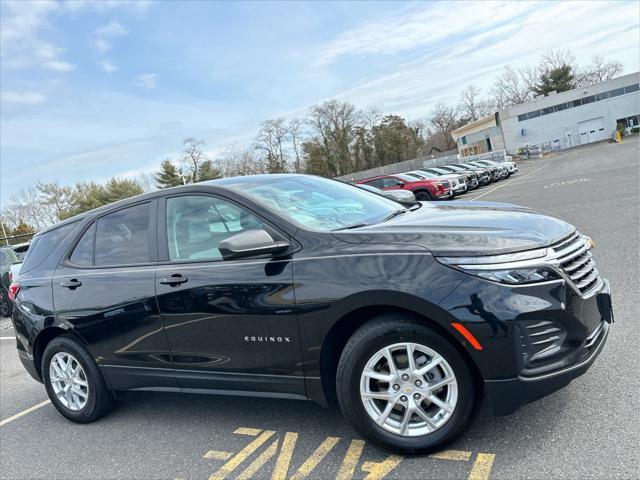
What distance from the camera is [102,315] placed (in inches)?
160

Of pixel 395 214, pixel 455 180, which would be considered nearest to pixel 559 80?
pixel 455 180

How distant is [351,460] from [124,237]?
2.41 m

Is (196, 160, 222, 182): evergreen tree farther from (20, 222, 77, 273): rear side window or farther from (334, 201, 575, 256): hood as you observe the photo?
Answer: (334, 201, 575, 256): hood

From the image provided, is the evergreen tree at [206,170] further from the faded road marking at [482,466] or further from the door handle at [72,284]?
the faded road marking at [482,466]

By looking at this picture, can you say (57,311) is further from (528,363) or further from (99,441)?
(528,363)

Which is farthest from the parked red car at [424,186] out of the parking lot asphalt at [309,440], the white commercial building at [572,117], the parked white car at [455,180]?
the white commercial building at [572,117]

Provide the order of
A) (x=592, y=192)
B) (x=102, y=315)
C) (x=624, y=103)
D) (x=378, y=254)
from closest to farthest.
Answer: (x=378, y=254)
(x=102, y=315)
(x=592, y=192)
(x=624, y=103)

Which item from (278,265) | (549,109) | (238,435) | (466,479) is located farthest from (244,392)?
(549,109)

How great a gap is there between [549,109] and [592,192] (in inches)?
2149

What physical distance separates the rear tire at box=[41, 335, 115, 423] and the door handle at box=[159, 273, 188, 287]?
1.22 m

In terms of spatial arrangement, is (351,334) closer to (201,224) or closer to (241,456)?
(241,456)

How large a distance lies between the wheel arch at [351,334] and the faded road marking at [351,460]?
0.28 meters

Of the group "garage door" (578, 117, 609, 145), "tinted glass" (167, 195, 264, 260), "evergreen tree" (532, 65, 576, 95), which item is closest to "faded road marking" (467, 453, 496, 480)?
"tinted glass" (167, 195, 264, 260)

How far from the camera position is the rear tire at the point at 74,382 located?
4.31 m
